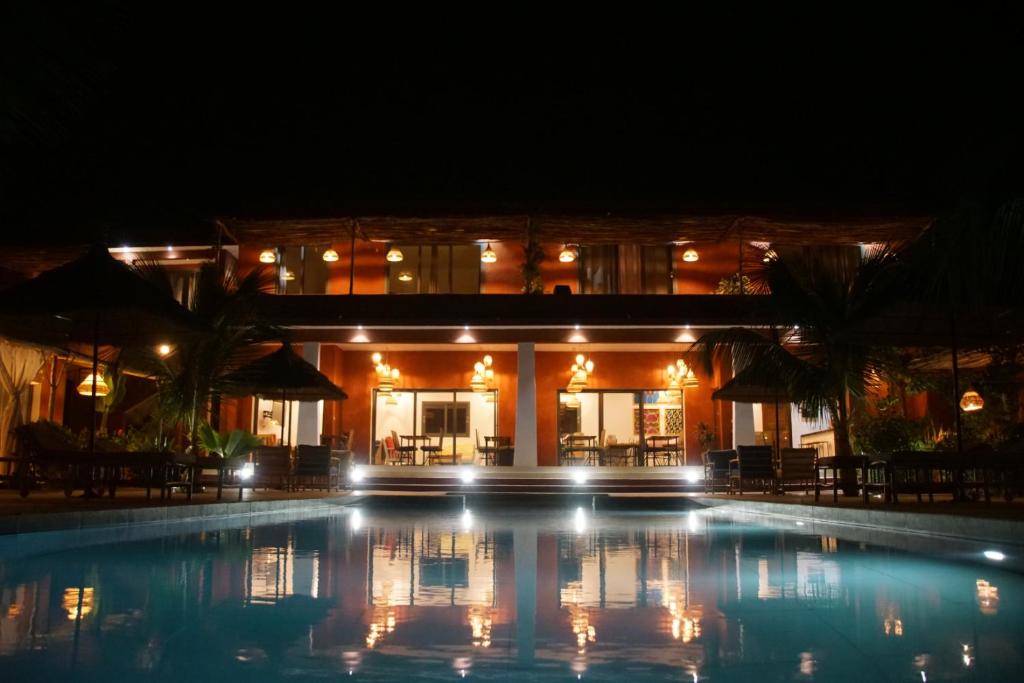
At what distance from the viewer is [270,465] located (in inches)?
556

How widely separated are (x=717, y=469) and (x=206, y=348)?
892 centimetres

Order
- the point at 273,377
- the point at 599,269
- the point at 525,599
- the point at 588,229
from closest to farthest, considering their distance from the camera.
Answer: the point at 525,599
the point at 273,377
the point at 588,229
the point at 599,269

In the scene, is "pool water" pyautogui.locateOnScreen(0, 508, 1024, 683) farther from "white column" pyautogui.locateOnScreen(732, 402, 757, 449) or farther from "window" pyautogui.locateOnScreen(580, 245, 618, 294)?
"window" pyautogui.locateOnScreen(580, 245, 618, 294)

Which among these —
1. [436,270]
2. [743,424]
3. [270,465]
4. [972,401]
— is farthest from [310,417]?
[972,401]

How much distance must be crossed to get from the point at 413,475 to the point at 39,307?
10210 mm

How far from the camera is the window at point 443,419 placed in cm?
2170

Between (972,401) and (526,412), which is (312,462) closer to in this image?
(526,412)

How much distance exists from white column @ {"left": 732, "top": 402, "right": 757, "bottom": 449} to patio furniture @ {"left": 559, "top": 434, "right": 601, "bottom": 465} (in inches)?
136

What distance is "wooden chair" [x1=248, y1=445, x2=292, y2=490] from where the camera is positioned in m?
14.1

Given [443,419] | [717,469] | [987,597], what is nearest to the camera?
[987,597]

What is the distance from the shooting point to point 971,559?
5.44 metres

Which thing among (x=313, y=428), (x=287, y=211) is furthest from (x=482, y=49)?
(x=313, y=428)

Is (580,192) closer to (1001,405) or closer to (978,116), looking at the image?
(1001,405)

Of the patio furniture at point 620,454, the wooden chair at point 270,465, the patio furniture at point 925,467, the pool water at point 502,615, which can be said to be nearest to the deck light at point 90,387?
the wooden chair at point 270,465
